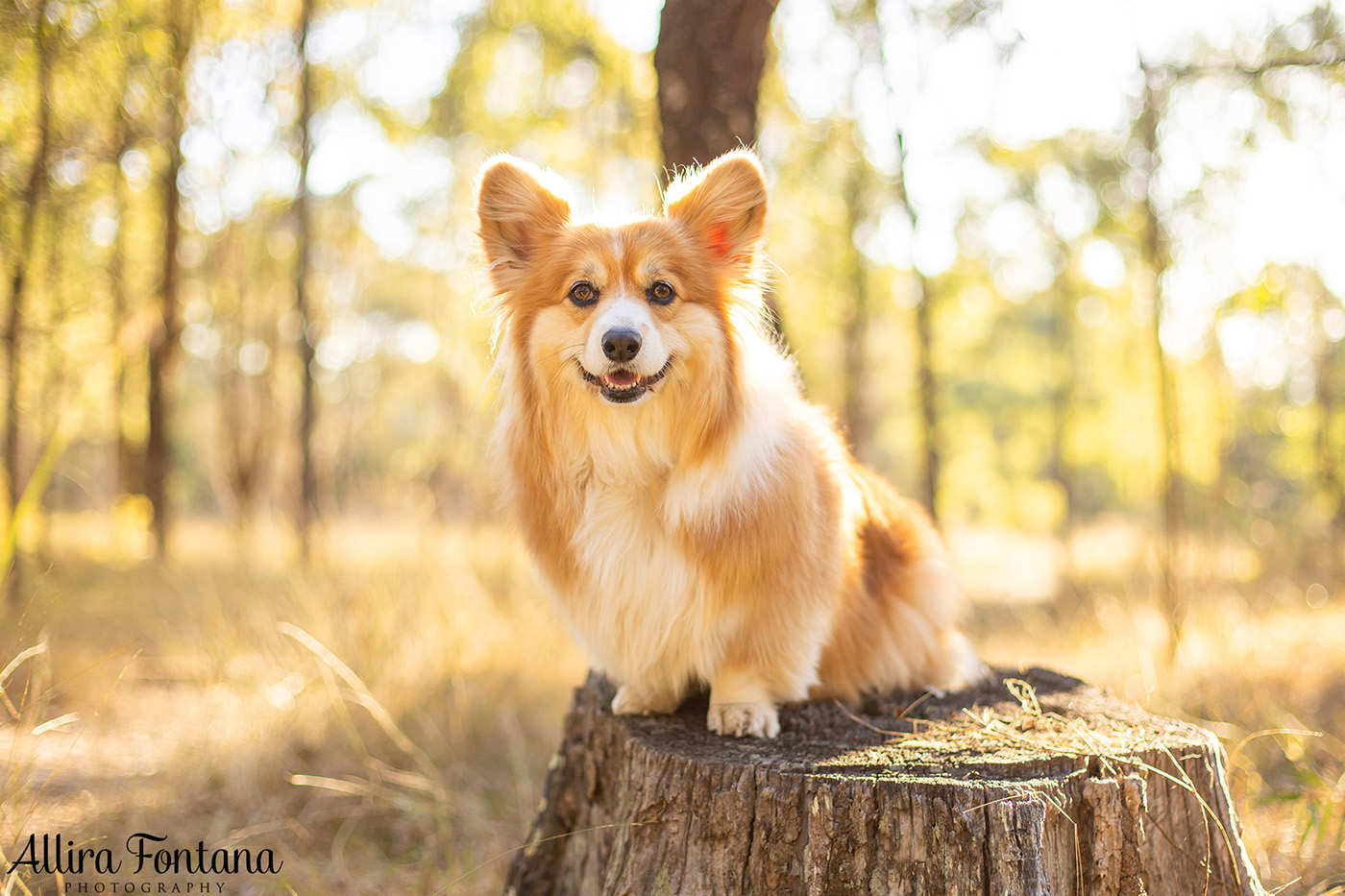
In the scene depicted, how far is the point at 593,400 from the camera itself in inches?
93.7

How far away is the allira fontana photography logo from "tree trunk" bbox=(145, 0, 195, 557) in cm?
550

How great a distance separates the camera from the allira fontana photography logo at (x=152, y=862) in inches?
113

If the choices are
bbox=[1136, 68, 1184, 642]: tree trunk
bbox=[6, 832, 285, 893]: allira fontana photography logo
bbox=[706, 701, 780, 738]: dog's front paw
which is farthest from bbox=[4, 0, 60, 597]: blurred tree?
bbox=[1136, 68, 1184, 642]: tree trunk

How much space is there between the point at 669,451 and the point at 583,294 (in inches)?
21.6

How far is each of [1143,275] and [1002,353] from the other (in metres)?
10.3

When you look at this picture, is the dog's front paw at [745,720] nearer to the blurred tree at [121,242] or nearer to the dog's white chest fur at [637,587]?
the dog's white chest fur at [637,587]

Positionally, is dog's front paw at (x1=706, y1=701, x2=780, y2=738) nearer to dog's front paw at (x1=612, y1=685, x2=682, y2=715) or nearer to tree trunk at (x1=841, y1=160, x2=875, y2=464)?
dog's front paw at (x1=612, y1=685, x2=682, y2=715)

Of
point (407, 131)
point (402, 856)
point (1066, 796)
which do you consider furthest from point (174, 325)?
point (1066, 796)

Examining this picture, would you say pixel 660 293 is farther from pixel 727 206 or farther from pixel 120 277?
pixel 120 277

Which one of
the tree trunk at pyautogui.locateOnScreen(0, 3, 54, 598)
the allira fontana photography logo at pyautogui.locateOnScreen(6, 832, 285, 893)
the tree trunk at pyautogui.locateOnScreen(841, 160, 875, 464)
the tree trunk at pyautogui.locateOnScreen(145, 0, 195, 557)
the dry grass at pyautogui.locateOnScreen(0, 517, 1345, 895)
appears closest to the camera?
the allira fontana photography logo at pyautogui.locateOnScreen(6, 832, 285, 893)

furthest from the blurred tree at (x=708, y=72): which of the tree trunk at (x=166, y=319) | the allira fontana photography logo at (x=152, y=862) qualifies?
the tree trunk at (x=166, y=319)

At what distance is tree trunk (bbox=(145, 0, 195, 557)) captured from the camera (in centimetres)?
766

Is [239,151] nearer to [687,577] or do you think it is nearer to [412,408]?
[687,577]

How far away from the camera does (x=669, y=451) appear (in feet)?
7.82
